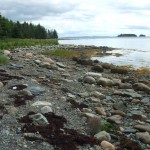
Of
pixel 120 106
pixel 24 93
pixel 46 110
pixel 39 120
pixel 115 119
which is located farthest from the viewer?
pixel 120 106

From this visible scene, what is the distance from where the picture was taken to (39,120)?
411 inches

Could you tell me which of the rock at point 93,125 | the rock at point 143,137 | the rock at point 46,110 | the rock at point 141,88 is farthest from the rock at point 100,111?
the rock at point 141,88

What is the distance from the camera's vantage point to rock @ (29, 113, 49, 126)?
33.9ft

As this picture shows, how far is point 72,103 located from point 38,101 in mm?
1486

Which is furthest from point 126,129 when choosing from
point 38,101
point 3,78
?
point 3,78

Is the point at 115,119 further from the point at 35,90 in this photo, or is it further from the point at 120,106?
the point at 35,90

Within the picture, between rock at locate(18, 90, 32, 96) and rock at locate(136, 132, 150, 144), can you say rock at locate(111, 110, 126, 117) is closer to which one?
rock at locate(136, 132, 150, 144)

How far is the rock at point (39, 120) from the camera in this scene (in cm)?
1032

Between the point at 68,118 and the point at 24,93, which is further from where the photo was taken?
the point at 24,93

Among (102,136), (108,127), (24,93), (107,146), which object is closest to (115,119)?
(108,127)

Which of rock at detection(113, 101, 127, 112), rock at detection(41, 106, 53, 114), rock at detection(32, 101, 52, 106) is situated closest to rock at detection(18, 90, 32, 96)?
rock at detection(32, 101, 52, 106)

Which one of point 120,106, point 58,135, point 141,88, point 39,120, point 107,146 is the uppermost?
point 39,120

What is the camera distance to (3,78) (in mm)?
15648

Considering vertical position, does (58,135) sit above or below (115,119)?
above
